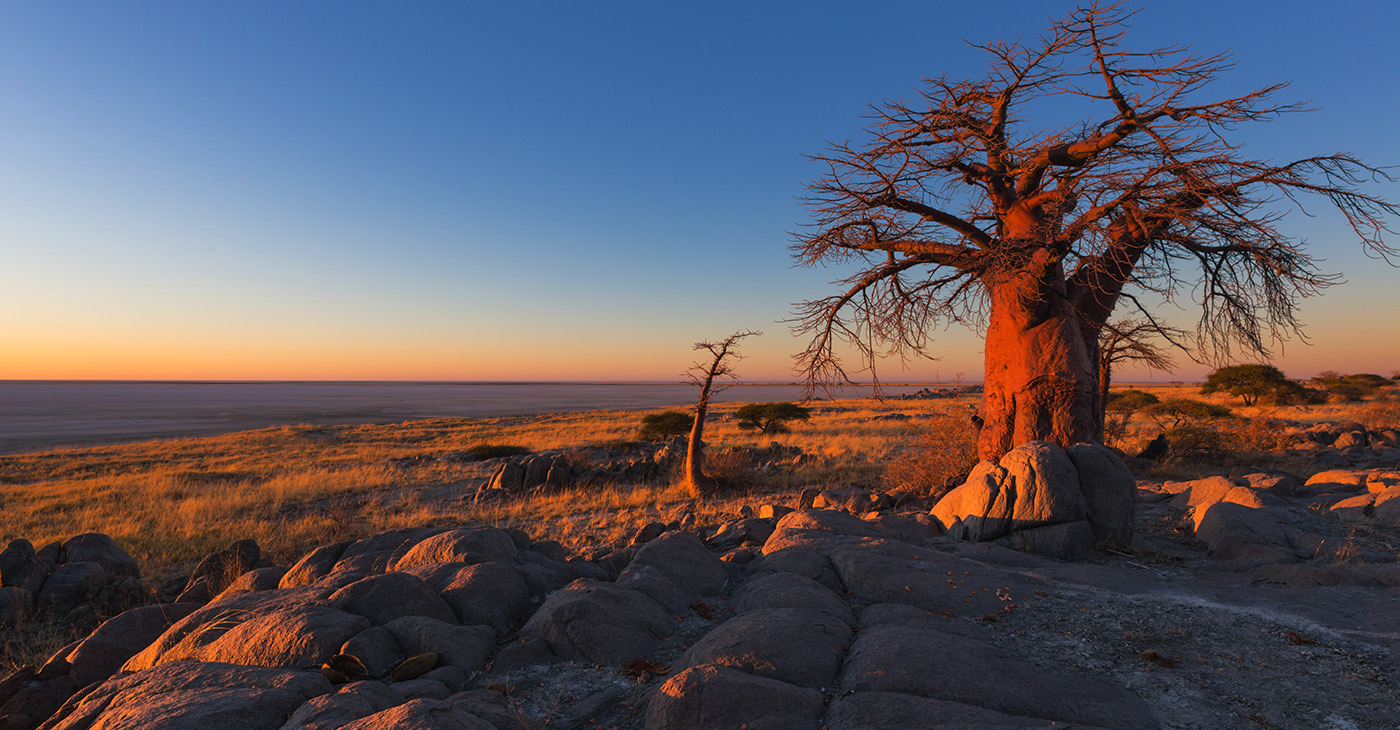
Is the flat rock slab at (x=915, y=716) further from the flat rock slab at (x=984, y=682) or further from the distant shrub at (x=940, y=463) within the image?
the distant shrub at (x=940, y=463)

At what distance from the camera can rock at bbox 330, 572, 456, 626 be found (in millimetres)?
3949

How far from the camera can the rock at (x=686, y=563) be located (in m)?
5.02

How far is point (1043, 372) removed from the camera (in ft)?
28.0

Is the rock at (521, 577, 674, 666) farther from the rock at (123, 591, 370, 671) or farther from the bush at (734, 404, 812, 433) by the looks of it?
the bush at (734, 404, 812, 433)

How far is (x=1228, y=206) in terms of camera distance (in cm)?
696

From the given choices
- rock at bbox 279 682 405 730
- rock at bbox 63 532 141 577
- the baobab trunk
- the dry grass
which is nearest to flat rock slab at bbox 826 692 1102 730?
rock at bbox 279 682 405 730

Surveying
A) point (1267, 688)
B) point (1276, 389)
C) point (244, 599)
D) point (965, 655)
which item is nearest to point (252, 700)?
point (244, 599)

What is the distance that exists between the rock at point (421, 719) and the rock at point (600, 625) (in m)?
1.21

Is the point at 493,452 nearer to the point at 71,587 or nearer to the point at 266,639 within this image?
the point at 71,587

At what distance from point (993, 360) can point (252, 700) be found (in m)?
9.48

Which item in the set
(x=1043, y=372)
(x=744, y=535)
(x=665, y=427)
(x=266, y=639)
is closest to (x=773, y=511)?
(x=744, y=535)

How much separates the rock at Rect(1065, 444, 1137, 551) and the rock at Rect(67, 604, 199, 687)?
890 cm

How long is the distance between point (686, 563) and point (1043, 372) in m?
6.38

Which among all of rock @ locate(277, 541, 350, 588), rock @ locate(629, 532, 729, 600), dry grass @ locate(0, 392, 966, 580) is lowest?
dry grass @ locate(0, 392, 966, 580)
